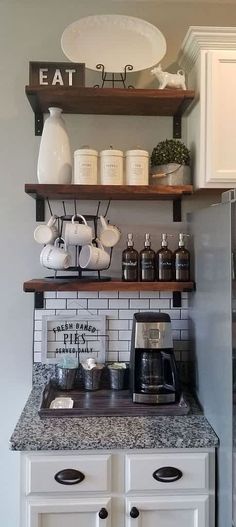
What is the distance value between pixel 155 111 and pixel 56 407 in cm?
132

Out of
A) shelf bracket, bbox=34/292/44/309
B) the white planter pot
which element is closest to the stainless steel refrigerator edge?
the white planter pot

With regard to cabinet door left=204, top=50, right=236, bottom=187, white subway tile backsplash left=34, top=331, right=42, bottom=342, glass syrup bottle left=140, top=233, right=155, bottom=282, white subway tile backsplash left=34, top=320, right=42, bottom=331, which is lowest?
white subway tile backsplash left=34, top=331, right=42, bottom=342

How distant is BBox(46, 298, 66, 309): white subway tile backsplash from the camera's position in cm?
211

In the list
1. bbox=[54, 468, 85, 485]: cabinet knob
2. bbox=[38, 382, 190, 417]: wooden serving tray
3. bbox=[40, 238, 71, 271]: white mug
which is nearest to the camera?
bbox=[54, 468, 85, 485]: cabinet knob

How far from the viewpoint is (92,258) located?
1833 mm

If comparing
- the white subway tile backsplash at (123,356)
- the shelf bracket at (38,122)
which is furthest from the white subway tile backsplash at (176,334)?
the shelf bracket at (38,122)

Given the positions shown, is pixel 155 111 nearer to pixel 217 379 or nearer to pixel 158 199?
pixel 158 199

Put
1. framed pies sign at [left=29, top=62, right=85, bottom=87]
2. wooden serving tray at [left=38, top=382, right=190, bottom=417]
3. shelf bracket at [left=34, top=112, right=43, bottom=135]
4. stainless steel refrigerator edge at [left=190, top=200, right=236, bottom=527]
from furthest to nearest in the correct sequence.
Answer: shelf bracket at [left=34, top=112, right=43, bottom=135] → framed pies sign at [left=29, top=62, right=85, bottom=87] → wooden serving tray at [left=38, top=382, right=190, bottom=417] → stainless steel refrigerator edge at [left=190, top=200, right=236, bottom=527]

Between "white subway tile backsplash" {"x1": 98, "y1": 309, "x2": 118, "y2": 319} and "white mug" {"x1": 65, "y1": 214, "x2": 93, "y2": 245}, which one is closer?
"white mug" {"x1": 65, "y1": 214, "x2": 93, "y2": 245}

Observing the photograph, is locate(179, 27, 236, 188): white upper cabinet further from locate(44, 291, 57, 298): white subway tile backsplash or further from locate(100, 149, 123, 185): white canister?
locate(44, 291, 57, 298): white subway tile backsplash

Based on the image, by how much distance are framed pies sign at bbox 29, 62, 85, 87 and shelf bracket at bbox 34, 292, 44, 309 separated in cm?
90

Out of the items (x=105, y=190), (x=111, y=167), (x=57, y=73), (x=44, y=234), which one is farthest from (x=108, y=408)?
(x=57, y=73)

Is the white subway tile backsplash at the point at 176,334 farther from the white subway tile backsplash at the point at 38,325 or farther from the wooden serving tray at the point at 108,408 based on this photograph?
the white subway tile backsplash at the point at 38,325

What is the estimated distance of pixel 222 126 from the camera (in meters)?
1.84
